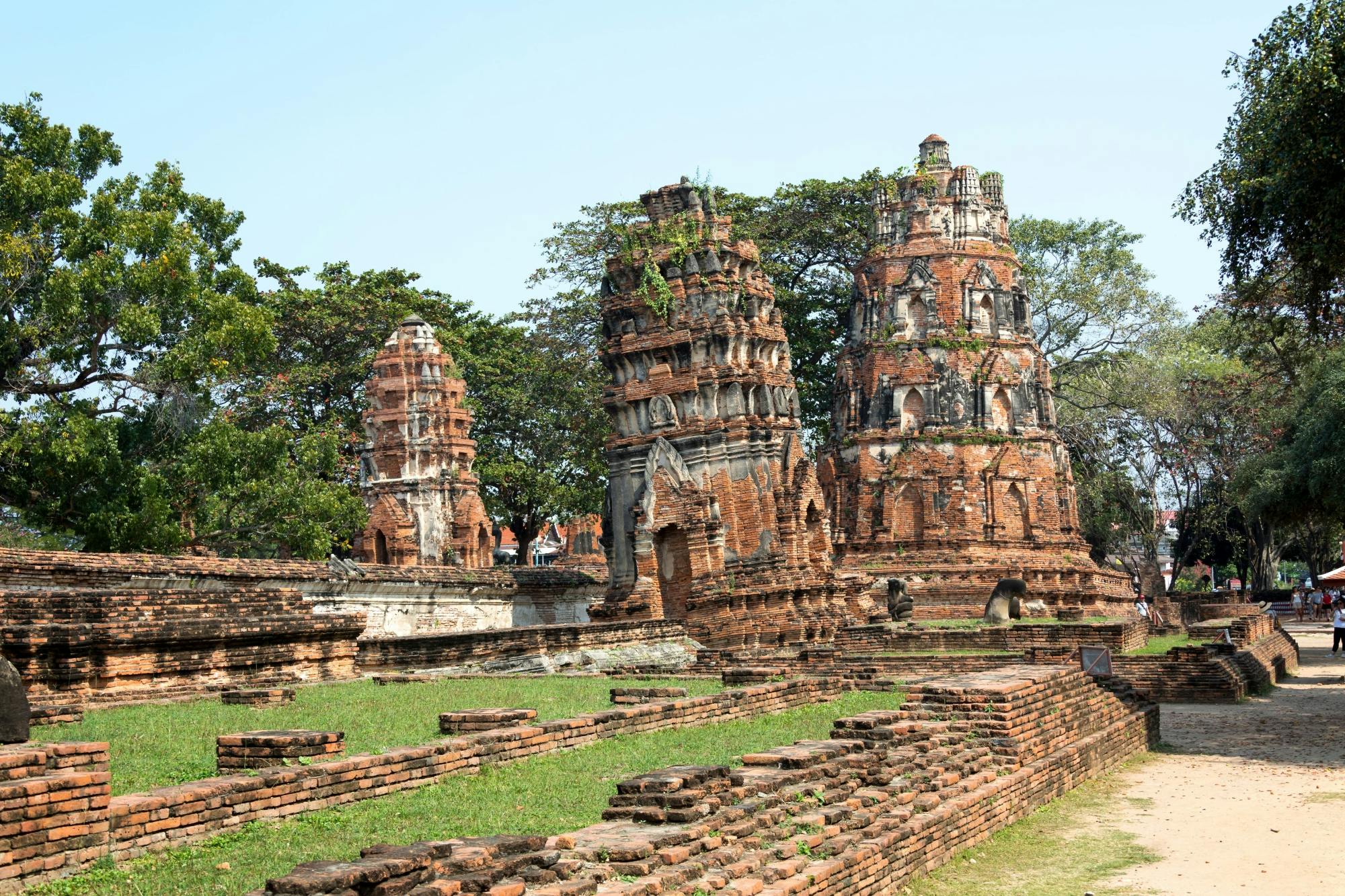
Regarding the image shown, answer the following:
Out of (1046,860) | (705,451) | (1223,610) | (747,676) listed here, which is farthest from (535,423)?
(1046,860)

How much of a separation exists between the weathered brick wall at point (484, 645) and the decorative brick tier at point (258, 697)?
15.0 feet

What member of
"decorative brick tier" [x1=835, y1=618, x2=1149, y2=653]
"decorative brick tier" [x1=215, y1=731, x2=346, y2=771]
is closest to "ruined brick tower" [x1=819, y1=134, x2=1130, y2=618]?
"decorative brick tier" [x1=835, y1=618, x2=1149, y2=653]

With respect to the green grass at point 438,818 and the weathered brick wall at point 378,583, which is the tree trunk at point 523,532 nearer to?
the weathered brick wall at point 378,583

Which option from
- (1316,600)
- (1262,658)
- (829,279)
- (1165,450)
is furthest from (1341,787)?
(1316,600)

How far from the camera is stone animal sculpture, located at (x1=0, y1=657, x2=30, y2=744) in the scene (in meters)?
8.15

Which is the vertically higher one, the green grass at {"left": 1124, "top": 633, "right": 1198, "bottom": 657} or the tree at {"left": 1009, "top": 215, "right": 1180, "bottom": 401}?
the tree at {"left": 1009, "top": 215, "right": 1180, "bottom": 401}

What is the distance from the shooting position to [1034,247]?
52969mm

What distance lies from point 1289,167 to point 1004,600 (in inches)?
539

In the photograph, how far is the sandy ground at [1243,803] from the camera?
9812mm

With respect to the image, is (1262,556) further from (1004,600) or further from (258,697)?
(258,697)

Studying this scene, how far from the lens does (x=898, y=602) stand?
30.1 m

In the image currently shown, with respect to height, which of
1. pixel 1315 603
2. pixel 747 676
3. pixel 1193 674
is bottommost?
pixel 1193 674

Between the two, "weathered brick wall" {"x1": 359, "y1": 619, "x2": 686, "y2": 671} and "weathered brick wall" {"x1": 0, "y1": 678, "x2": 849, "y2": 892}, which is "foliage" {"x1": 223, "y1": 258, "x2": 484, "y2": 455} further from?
"weathered brick wall" {"x1": 0, "y1": 678, "x2": 849, "y2": 892}

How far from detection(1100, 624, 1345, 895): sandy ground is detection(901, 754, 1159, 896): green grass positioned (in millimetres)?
202
